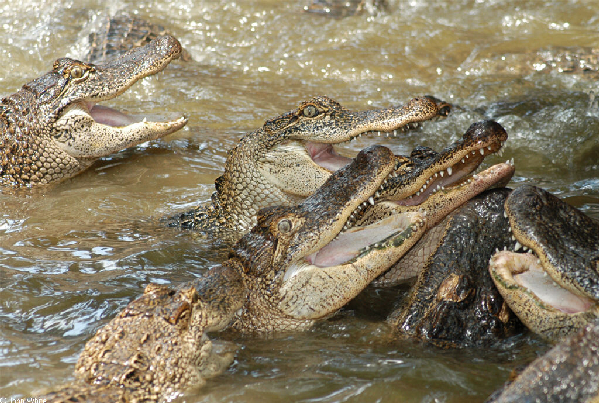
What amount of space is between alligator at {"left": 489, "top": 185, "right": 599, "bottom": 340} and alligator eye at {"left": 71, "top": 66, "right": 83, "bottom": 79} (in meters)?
4.41

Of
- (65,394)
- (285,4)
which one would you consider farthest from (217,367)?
(285,4)

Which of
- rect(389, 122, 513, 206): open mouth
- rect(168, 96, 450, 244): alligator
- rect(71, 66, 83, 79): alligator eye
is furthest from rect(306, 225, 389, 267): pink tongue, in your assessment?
rect(71, 66, 83, 79): alligator eye

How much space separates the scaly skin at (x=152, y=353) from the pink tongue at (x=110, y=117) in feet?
12.5

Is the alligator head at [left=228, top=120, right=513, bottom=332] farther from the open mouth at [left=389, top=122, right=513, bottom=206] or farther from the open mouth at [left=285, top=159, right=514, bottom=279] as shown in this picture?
the open mouth at [left=389, top=122, right=513, bottom=206]

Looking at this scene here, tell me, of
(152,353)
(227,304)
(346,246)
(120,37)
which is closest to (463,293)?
(346,246)

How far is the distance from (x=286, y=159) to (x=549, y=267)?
241cm

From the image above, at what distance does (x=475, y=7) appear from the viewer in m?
11.6

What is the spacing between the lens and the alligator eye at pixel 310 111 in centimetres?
522

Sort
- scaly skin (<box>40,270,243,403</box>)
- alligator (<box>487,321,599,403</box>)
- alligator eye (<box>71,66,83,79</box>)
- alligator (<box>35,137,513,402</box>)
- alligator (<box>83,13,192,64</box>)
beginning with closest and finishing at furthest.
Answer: alligator (<box>487,321,599,403</box>) < scaly skin (<box>40,270,243,403</box>) < alligator (<box>35,137,513,402</box>) < alligator eye (<box>71,66,83,79</box>) < alligator (<box>83,13,192,64</box>)

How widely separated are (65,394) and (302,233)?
1.48 metres

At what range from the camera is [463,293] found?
3.62m

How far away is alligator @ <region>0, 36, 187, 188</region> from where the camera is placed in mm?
6430

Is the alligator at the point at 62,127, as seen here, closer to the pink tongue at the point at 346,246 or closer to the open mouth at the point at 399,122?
the open mouth at the point at 399,122

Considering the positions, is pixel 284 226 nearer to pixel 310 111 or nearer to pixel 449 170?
pixel 449 170
